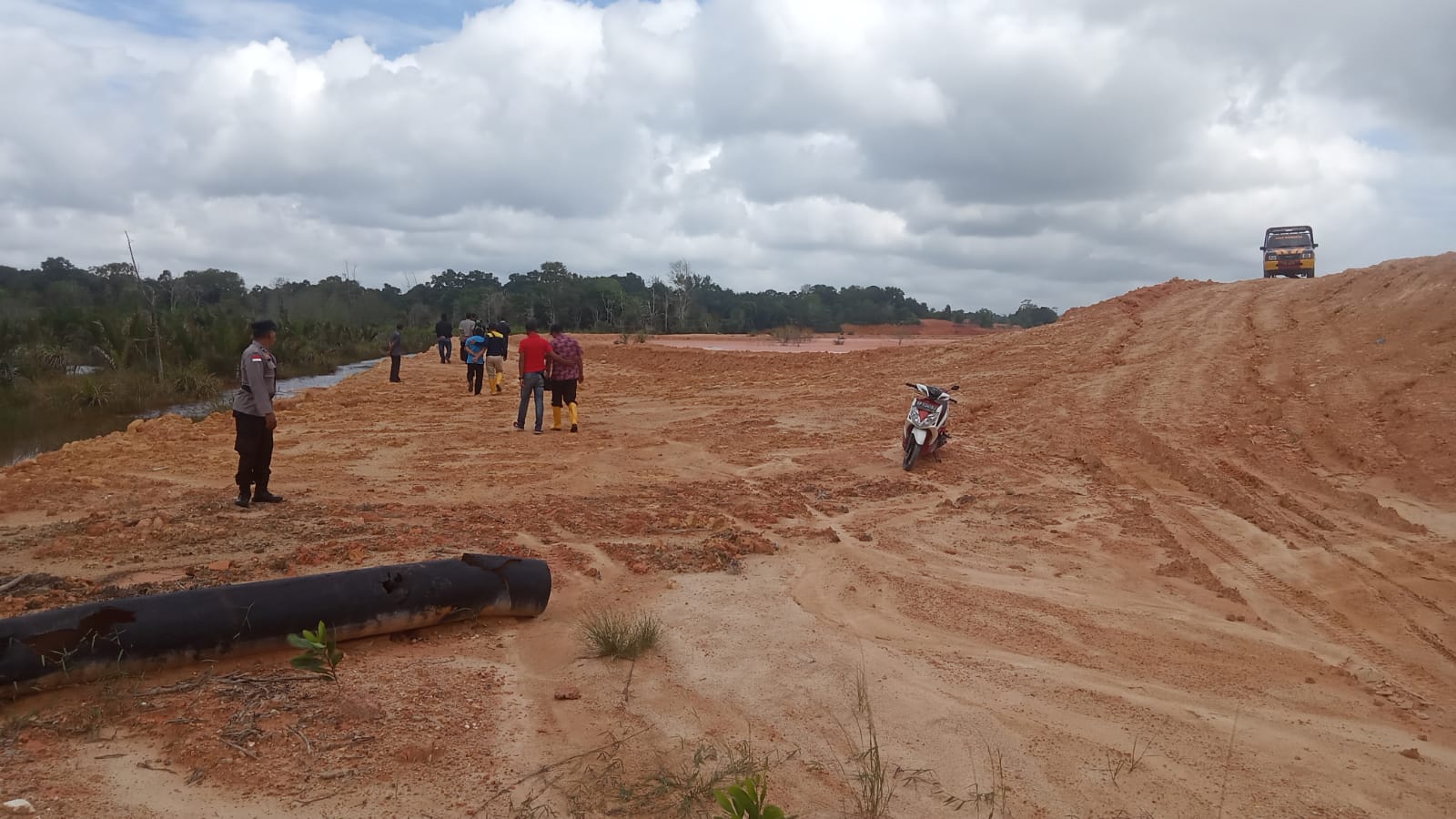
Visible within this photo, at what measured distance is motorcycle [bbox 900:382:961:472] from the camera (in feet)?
33.7

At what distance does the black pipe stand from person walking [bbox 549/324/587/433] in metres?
7.53

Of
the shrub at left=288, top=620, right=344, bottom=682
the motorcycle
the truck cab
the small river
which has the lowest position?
the small river

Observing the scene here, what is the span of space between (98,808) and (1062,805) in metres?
3.39

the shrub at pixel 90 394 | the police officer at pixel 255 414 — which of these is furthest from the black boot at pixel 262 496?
the shrub at pixel 90 394

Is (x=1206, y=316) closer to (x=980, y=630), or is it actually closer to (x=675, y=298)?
(x=980, y=630)

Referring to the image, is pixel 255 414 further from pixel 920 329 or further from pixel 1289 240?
pixel 920 329

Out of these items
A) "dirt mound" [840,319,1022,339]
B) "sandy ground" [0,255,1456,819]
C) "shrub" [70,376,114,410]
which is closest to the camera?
"sandy ground" [0,255,1456,819]

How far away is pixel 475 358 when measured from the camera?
62.0 feet

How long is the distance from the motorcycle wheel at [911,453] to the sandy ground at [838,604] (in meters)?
0.32

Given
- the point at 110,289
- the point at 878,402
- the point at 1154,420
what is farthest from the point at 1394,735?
the point at 110,289

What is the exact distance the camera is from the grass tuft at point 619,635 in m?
4.79

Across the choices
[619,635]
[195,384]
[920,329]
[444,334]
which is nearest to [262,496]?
[619,635]

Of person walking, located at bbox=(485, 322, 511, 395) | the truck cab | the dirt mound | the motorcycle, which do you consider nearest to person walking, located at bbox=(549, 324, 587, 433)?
the motorcycle

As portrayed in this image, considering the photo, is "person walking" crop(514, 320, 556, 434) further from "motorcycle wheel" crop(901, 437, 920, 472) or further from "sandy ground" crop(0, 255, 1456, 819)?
"motorcycle wheel" crop(901, 437, 920, 472)
